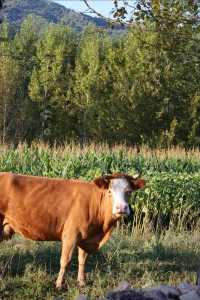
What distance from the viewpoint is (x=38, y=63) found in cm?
3697

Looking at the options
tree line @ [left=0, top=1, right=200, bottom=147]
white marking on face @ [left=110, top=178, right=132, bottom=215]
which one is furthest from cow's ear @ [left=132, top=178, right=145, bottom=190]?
tree line @ [left=0, top=1, right=200, bottom=147]

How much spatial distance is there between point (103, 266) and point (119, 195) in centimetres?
170

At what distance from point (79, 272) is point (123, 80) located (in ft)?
81.1

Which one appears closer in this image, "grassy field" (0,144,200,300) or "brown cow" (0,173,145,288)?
"brown cow" (0,173,145,288)

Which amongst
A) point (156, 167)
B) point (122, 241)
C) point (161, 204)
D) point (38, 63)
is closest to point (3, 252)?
point (122, 241)

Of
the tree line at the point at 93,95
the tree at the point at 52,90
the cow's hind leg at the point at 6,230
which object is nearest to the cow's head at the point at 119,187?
the cow's hind leg at the point at 6,230

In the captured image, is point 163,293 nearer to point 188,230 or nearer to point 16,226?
point 16,226

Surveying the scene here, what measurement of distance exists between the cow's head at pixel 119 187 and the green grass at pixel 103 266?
0.87 metres

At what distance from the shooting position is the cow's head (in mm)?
7088

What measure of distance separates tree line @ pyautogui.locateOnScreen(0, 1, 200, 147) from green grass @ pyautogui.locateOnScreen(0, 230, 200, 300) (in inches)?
721

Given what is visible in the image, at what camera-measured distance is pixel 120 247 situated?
9.57 metres

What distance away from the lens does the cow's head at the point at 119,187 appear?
23.3ft

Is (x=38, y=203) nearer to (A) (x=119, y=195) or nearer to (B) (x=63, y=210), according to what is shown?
(B) (x=63, y=210)

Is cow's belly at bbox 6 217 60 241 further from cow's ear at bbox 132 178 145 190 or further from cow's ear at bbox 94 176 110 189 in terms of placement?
cow's ear at bbox 132 178 145 190
